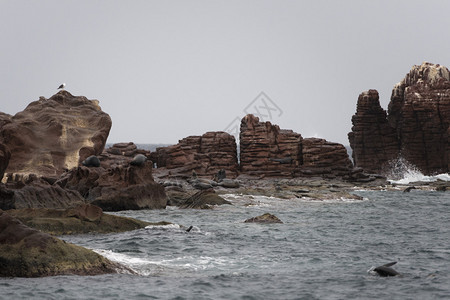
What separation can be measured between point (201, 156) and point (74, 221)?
45074 millimetres

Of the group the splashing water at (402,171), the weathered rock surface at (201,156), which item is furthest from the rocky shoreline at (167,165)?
the splashing water at (402,171)

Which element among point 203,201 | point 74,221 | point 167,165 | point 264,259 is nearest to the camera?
point 264,259

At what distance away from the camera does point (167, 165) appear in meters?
66.2

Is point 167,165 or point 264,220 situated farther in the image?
point 167,165

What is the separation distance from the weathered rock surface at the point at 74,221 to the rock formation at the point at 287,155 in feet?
140

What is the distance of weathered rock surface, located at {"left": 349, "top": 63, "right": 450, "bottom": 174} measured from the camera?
84188mm

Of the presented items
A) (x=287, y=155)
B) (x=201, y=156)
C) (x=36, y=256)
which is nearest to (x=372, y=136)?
(x=287, y=155)

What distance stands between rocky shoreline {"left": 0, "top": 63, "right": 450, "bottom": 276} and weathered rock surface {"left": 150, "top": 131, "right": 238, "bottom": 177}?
0.13 m

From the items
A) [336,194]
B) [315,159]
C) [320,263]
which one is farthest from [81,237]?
[315,159]

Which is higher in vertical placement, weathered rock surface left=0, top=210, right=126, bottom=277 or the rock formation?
the rock formation

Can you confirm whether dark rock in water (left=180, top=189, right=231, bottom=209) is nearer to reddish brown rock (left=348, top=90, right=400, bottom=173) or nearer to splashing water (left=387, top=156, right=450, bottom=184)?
splashing water (left=387, top=156, right=450, bottom=184)

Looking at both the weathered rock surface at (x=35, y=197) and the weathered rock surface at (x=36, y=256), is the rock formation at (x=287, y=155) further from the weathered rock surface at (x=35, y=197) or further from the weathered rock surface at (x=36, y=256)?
the weathered rock surface at (x=36, y=256)

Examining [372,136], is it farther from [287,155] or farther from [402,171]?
[287,155]

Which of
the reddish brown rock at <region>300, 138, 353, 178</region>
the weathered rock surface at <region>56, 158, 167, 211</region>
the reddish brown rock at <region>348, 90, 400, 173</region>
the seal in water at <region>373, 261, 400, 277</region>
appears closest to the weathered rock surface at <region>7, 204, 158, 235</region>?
the weathered rock surface at <region>56, 158, 167, 211</region>
